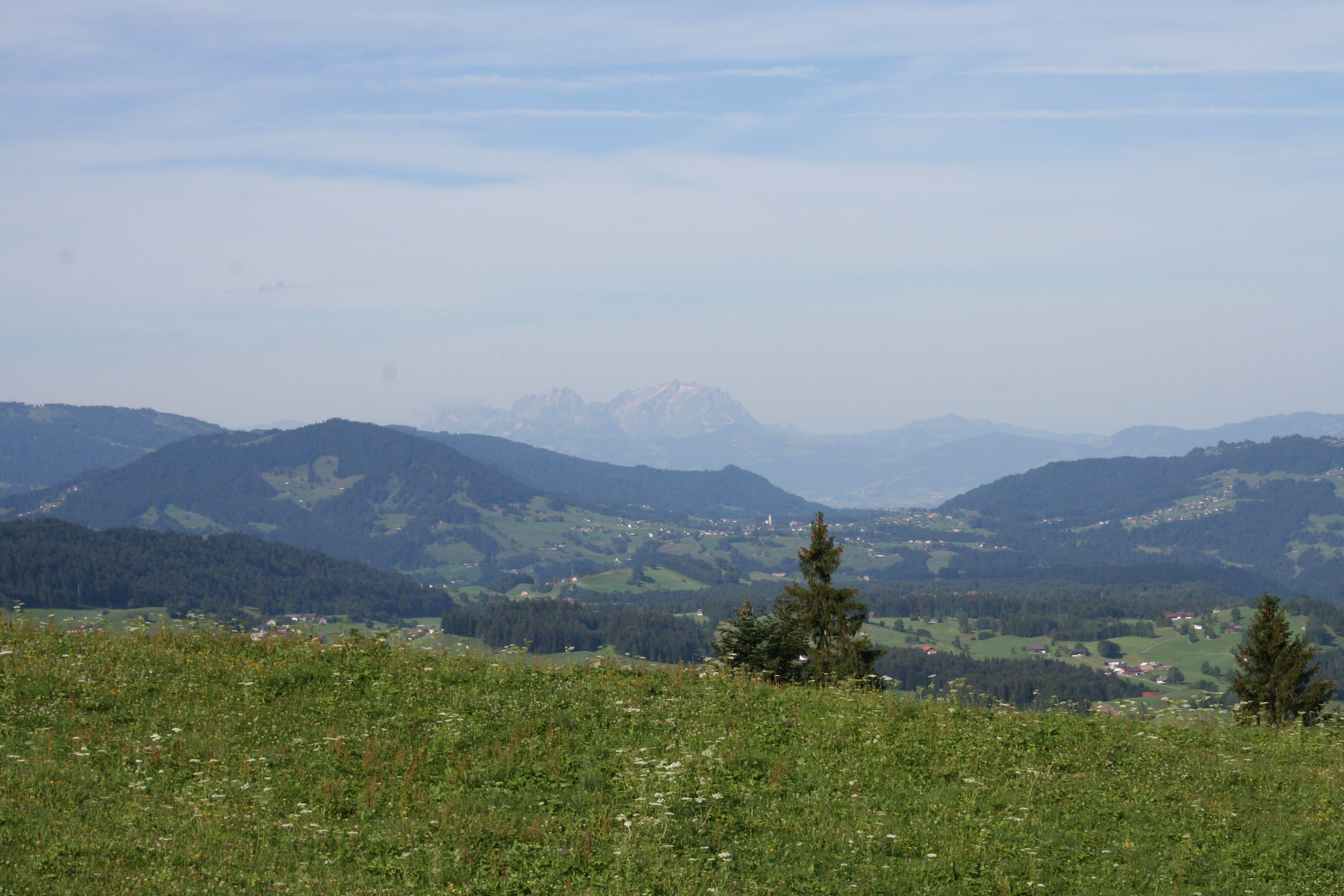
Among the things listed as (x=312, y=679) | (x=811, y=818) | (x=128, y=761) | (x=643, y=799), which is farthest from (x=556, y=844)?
(x=312, y=679)

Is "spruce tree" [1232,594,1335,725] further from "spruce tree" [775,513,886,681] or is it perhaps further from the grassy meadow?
the grassy meadow

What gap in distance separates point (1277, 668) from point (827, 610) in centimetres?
2509

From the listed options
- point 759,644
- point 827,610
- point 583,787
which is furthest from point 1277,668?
point 583,787

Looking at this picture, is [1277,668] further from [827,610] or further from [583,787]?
[583,787]

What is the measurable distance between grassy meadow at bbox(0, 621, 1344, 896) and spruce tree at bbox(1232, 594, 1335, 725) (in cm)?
3198

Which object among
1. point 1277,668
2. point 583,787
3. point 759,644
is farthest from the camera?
point 1277,668

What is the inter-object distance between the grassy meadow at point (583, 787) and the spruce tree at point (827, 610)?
2288cm

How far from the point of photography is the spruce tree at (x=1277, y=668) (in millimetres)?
45062

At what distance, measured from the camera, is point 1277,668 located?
155 feet

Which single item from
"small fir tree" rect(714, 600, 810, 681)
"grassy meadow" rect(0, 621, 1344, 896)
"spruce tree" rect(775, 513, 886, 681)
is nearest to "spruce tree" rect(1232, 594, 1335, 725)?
"spruce tree" rect(775, 513, 886, 681)

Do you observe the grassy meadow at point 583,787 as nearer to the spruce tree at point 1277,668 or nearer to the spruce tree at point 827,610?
the spruce tree at point 827,610

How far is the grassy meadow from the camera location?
11008mm

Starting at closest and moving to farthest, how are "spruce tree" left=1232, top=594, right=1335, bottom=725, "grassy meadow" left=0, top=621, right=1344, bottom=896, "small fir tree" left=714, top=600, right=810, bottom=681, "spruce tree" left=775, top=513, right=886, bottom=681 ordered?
"grassy meadow" left=0, top=621, right=1344, bottom=896 → "small fir tree" left=714, top=600, right=810, bottom=681 → "spruce tree" left=775, top=513, right=886, bottom=681 → "spruce tree" left=1232, top=594, right=1335, bottom=725

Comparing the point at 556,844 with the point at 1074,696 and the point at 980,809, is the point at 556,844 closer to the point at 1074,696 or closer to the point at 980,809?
the point at 980,809
